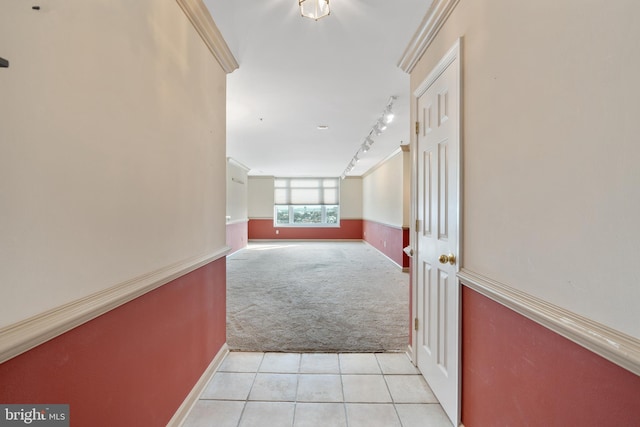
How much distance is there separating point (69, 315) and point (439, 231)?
1824 mm

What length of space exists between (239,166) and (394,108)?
19.2 ft

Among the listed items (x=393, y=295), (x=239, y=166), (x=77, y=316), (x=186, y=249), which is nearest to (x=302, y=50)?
(x=186, y=249)

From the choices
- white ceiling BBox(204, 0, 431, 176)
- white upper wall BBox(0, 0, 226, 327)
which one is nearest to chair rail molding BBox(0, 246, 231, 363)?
white upper wall BBox(0, 0, 226, 327)

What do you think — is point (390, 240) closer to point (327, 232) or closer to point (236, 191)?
point (327, 232)

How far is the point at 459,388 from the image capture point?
1551 millimetres

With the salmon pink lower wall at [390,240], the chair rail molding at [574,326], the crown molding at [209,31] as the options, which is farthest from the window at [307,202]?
the chair rail molding at [574,326]

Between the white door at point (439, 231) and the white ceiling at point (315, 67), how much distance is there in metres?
0.53

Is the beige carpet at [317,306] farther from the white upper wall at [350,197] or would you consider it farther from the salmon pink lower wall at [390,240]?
the white upper wall at [350,197]

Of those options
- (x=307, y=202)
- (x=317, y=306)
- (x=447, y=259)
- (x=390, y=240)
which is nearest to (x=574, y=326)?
(x=447, y=259)

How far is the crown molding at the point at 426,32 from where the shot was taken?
1656 mm

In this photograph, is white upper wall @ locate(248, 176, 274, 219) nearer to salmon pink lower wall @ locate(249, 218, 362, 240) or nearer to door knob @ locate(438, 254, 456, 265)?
salmon pink lower wall @ locate(249, 218, 362, 240)

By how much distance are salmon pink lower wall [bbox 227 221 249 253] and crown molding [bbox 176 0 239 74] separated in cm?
559

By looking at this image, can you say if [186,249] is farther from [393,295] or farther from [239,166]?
[239,166]

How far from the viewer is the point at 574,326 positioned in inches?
32.6
